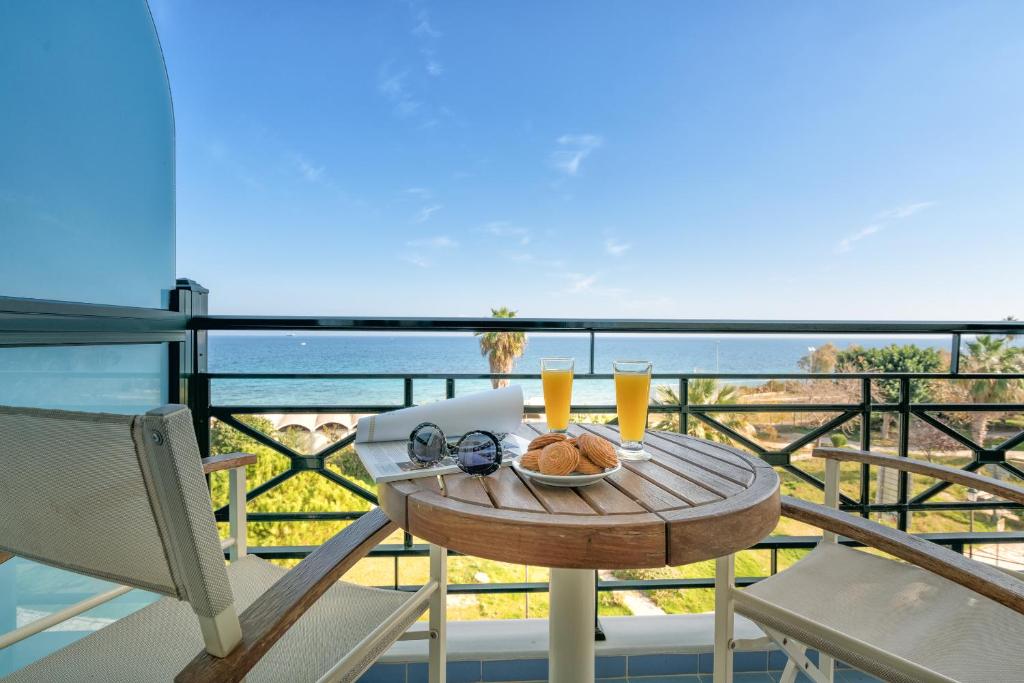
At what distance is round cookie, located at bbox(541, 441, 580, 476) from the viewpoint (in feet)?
2.59

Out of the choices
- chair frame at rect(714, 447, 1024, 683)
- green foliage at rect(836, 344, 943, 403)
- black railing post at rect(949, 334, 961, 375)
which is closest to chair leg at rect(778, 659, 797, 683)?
chair frame at rect(714, 447, 1024, 683)

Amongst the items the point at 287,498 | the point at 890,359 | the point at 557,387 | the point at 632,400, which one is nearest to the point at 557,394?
the point at 557,387

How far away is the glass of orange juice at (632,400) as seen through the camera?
102cm

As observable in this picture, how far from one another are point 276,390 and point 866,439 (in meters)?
24.9

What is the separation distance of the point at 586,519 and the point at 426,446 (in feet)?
1.13

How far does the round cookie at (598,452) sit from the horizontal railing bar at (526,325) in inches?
31.5

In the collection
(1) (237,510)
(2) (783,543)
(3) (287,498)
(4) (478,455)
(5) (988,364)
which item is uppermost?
(4) (478,455)

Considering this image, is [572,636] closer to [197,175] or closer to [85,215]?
[85,215]

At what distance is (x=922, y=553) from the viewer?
0.74 metres

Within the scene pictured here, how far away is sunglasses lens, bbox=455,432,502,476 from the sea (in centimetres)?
2177

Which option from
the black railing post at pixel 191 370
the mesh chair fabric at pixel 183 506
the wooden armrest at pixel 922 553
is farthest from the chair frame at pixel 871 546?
the black railing post at pixel 191 370

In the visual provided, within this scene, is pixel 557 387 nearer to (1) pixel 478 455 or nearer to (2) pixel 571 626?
(1) pixel 478 455

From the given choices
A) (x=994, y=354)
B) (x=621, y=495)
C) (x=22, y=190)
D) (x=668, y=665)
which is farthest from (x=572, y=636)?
(x=994, y=354)

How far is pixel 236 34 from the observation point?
19906mm
